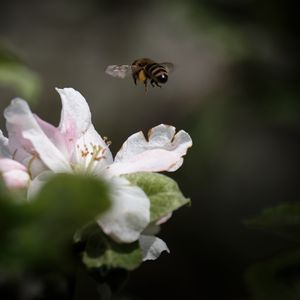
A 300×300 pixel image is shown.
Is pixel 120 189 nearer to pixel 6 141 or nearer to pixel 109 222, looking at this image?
pixel 109 222

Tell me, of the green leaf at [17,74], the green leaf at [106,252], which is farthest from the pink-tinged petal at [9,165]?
the green leaf at [17,74]

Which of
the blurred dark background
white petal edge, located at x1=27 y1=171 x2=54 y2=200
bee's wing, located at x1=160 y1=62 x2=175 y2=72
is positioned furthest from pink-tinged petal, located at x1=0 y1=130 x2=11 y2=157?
bee's wing, located at x1=160 y1=62 x2=175 y2=72

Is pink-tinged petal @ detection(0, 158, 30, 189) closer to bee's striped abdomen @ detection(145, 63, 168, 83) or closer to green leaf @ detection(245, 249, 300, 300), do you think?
green leaf @ detection(245, 249, 300, 300)

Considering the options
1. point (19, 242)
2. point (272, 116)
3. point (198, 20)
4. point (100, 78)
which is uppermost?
point (19, 242)

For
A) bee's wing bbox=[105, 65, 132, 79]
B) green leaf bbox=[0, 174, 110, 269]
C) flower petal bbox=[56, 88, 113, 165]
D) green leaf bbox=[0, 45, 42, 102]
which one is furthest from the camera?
bee's wing bbox=[105, 65, 132, 79]

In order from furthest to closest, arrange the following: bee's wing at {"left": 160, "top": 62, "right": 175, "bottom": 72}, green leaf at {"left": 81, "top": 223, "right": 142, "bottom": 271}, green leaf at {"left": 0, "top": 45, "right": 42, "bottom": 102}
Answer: bee's wing at {"left": 160, "top": 62, "right": 175, "bottom": 72} → green leaf at {"left": 0, "top": 45, "right": 42, "bottom": 102} → green leaf at {"left": 81, "top": 223, "right": 142, "bottom": 271}

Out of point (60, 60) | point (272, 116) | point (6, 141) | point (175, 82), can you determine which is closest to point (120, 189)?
point (6, 141)
